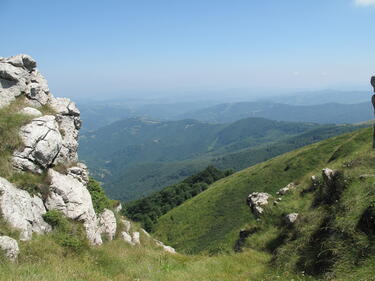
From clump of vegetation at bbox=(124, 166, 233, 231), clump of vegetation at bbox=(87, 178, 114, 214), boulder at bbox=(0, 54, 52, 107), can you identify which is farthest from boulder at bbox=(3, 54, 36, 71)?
clump of vegetation at bbox=(124, 166, 233, 231)

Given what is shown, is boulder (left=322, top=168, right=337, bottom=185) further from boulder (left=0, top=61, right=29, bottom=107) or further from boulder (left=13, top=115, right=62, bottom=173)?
boulder (left=0, top=61, right=29, bottom=107)

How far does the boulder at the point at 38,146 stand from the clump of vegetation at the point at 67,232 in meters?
3.13

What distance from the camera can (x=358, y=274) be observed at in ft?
30.2

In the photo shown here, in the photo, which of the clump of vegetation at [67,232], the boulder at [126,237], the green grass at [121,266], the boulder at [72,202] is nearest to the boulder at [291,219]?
the green grass at [121,266]

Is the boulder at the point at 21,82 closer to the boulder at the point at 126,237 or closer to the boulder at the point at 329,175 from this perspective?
the boulder at the point at 126,237

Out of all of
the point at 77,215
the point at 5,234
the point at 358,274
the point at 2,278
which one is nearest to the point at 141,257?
the point at 77,215

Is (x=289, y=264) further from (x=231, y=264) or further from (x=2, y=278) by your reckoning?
(x=2, y=278)

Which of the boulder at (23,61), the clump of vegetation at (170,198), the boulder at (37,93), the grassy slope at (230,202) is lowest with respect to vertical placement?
the clump of vegetation at (170,198)

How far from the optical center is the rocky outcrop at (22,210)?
11992mm

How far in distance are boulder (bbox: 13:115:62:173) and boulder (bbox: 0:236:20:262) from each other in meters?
5.52

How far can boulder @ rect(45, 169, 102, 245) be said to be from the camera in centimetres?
1519

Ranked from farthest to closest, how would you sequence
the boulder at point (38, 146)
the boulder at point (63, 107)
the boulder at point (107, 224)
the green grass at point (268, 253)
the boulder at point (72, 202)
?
the boulder at point (63, 107) → the boulder at point (107, 224) → the boulder at point (38, 146) → the boulder at point (72, 202) → the green grass at point (268, 253)

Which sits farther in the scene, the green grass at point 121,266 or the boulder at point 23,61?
the boulder at point 23,61

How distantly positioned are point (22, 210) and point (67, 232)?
2.29m
